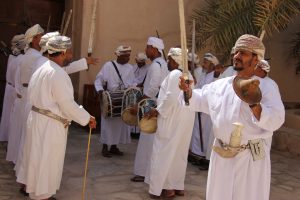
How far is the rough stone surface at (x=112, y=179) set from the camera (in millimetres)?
5547

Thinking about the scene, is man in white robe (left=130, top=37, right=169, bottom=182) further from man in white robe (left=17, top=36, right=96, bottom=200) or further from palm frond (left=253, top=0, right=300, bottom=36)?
palm frond (left=253, top=0, right=300, bottom=36)

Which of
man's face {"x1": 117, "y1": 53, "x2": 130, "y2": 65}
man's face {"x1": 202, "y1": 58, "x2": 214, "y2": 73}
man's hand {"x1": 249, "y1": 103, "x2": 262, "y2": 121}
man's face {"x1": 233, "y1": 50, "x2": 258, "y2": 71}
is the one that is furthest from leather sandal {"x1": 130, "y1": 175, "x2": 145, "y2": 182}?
man's hand {"x1": 249, "y1": 103, "x2": 262, "y2": 121}

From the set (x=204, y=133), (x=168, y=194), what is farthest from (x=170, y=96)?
(x=204, y=133)

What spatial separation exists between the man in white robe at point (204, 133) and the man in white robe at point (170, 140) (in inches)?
66.5

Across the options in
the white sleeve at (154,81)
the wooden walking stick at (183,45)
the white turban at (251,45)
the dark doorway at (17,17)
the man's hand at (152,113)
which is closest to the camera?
the wooden walking stick at (183,45)

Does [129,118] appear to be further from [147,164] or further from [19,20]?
[19,20]

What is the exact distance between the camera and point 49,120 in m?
4.80

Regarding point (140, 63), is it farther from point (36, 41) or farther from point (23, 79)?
point (23, 79)

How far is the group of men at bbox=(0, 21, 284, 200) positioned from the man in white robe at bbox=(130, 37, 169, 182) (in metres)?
0.01

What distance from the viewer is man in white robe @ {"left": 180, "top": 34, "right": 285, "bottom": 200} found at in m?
3.43

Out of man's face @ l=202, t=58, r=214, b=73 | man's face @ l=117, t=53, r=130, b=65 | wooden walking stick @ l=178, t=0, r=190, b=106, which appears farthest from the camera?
man's face @ l=202, t=58, r=214, b=73

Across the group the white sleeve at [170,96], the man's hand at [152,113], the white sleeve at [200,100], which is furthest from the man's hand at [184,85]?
the man's hand at [152,113]

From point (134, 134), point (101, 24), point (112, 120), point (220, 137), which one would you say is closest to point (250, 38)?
point (220, 137)

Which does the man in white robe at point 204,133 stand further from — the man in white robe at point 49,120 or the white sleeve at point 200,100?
the white sleeve at point 200,100
